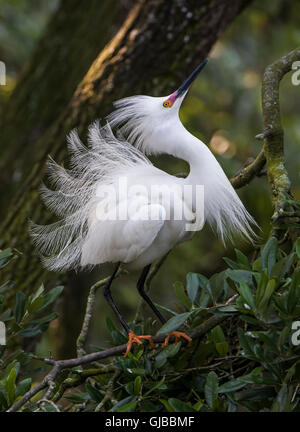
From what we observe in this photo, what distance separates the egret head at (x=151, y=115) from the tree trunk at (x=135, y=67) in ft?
1.32

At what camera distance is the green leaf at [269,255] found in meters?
1.68

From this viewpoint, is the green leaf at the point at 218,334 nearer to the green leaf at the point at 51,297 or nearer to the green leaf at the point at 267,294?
the green leaf at the point at 267,294

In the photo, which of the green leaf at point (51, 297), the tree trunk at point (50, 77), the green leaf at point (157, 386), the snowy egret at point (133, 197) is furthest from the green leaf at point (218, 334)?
the tree trunk at point (50, 77)

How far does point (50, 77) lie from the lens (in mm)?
3689

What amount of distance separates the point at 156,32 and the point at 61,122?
2.24 ft

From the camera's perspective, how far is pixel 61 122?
3.05m

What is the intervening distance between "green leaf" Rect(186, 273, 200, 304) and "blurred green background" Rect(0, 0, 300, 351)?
90.6 inches

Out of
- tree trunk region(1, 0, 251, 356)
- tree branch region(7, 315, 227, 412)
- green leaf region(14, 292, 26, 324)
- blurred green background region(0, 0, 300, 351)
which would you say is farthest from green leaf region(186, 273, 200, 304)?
blurred green background region(0, 0, 300, 351)

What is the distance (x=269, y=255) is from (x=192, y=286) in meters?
0.41

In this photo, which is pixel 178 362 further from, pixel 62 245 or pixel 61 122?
pixel 61 122

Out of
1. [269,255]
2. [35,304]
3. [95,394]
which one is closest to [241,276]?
[269,255]

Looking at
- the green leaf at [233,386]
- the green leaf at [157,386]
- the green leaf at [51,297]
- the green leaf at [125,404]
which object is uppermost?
the green leaf at [233,386]

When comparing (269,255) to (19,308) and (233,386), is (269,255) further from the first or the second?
(19,308)
